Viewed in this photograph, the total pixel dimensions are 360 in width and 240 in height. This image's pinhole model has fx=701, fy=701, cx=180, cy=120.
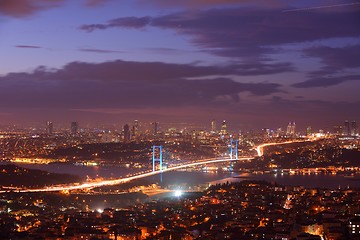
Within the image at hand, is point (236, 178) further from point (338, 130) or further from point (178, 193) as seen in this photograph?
point (338, 130)

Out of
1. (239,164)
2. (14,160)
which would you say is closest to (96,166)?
(14,160)

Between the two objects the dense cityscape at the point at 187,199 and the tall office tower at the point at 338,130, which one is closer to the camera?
the dense cityscape at the point at 187,199

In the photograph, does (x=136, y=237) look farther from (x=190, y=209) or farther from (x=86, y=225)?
(x=190, y=209)

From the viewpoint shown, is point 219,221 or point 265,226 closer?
point 265,226

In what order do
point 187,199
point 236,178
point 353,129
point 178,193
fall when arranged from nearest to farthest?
point 187,199 < point 178,193 < point 236,178 < point 353,129

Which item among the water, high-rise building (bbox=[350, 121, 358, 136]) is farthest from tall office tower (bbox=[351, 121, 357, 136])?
the water

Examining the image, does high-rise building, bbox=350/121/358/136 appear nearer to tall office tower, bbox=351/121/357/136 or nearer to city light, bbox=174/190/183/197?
tall office tower, bbox=351/121/357/136

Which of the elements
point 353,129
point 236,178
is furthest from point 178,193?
point 353,129

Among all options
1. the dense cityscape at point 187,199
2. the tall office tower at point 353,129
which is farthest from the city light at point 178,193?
the tall office tower at point 353,129

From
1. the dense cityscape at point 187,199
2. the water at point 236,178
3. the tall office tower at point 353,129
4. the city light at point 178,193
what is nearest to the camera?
the dense cityscape at point 187,199

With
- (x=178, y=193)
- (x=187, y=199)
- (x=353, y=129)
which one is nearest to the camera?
(x=187, y=199)

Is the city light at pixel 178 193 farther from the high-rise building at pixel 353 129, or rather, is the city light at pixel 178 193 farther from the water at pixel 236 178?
the high-rise building at pixel 353 129
